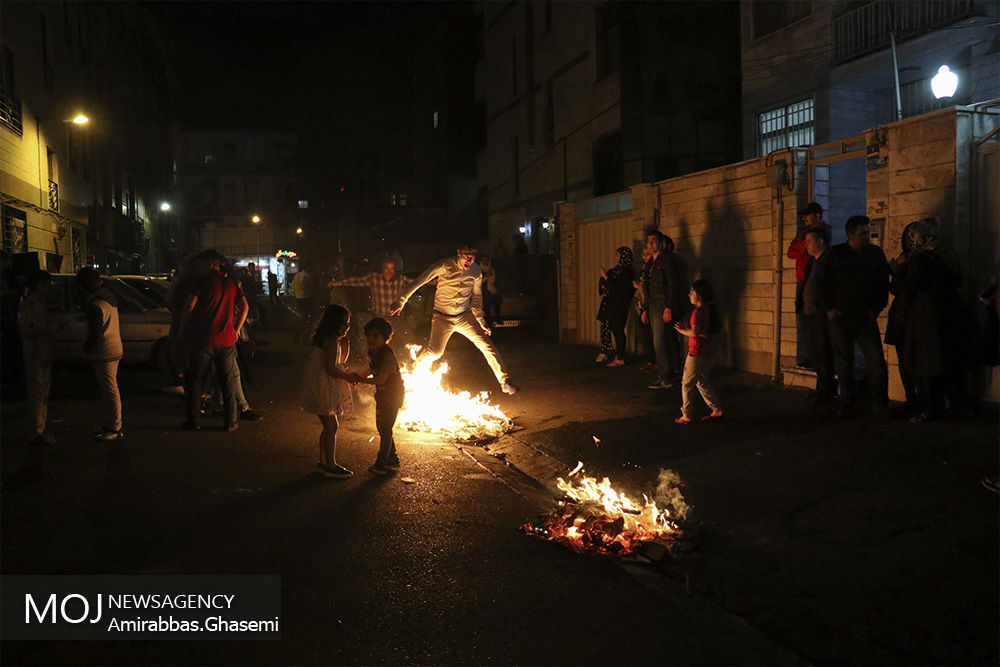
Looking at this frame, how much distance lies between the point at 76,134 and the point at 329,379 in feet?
91.6

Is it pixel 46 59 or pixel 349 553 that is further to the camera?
pixel 46 59

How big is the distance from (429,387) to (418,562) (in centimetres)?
564

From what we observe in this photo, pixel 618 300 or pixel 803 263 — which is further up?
pixel 803 263

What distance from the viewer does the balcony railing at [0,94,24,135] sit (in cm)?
2098

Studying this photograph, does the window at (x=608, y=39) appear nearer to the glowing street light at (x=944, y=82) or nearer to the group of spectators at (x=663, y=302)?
the glowing street light at (x=944, y=82)

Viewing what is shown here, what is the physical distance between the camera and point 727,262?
1131cm

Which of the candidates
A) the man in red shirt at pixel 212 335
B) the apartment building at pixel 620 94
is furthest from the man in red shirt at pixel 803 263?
the apartment building at pixel 620 94

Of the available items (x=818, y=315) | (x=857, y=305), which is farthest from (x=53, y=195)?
(x=857, y=305)

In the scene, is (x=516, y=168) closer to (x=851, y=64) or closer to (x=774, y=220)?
(x=851, y=64)

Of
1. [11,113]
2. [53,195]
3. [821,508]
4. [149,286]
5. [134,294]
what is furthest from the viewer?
[53,195]

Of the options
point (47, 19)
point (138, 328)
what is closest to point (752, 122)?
point (138, 328)

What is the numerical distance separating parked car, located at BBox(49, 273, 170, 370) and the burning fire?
175 inches

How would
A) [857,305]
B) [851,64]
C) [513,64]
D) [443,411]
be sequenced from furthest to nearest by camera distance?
[513,64] → [851,64] → [443,411] → [857,305]

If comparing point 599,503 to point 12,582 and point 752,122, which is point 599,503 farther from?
point 752,122
